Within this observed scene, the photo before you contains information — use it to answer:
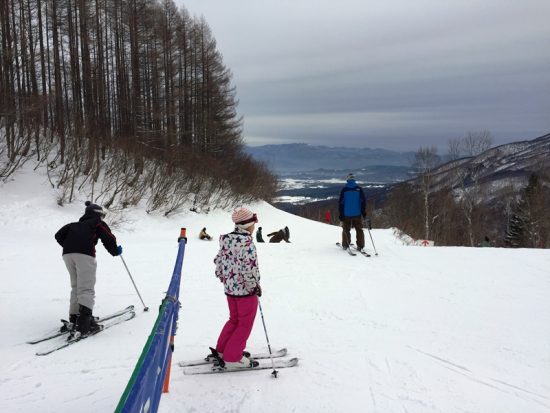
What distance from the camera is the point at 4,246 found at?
36.7ft

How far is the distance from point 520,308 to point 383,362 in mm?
3827

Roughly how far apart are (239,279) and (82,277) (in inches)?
109

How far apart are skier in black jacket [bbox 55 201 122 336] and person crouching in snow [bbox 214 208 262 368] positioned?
2433 millimetres

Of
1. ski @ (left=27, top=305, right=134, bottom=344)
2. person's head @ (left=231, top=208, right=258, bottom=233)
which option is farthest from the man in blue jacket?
person's head @ (left=231, top=208, right=258, bottom=233)

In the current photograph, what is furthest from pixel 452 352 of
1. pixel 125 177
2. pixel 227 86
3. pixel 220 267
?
pixel 227 86

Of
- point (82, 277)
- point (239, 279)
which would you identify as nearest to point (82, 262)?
point (82, 277)

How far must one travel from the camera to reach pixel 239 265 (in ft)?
13.8

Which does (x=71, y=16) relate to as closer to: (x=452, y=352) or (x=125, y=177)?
(x=125, y=177)

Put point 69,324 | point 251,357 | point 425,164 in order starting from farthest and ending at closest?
point 425,164 < point 69,324 < point 251,357

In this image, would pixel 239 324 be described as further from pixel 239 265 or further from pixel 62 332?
pixel 62 332

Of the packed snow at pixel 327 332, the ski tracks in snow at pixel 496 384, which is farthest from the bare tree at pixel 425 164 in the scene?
the ski tracks in snow at pixel 496 384

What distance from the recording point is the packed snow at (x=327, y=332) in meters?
3.88

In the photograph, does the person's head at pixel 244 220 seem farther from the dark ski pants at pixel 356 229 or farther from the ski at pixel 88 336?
the dark ski pants at pixel 356 229

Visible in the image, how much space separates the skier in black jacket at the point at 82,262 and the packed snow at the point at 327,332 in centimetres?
39
